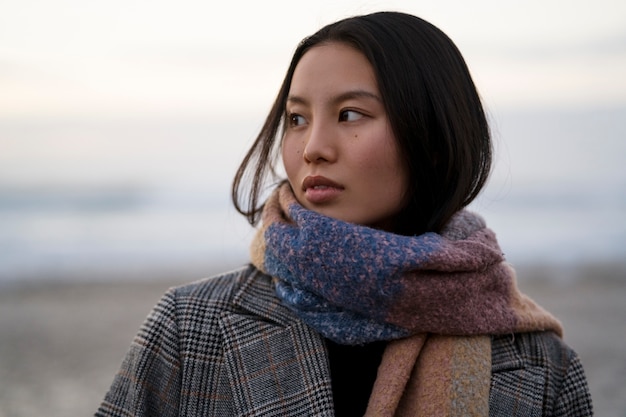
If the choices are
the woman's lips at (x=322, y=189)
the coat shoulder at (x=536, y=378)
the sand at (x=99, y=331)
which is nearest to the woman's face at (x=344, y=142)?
the woman's lips at (x=322, y=189)

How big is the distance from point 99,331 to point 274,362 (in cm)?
606

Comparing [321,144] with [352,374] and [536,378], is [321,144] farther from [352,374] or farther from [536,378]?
[536,378]

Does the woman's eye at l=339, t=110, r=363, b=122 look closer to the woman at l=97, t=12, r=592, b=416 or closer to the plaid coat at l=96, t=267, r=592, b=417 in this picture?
the woman at l=97, t=12, r=592, b=416

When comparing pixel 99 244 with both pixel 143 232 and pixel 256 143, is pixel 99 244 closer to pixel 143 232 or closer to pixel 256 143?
pixel 143 232

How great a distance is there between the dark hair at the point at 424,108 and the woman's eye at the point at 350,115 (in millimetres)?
84

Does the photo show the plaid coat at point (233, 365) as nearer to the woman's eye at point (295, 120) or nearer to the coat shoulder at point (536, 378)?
the coat shoulder at point (536, 378)

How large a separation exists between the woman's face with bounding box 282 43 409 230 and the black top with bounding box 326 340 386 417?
39 cm

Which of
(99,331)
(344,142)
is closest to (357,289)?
(344,142)

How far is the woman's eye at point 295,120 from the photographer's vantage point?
2.13m

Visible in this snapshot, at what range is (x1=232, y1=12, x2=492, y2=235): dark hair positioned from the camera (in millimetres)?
2045

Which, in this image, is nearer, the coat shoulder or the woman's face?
the woman's face

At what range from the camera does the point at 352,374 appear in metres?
2.12

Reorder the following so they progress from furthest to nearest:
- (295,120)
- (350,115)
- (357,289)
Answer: (295,120), (350,115), (357,289)

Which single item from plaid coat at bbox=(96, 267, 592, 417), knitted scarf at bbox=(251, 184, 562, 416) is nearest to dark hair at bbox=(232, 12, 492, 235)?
knitted scarf at bbox=(251, 184, 562, 416)
